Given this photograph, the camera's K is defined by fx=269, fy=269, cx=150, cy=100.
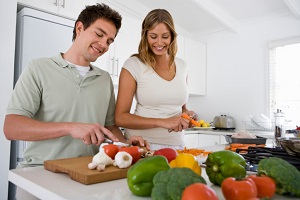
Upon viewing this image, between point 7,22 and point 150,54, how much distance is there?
1301 millimetres

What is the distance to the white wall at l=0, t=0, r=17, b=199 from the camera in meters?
2.08

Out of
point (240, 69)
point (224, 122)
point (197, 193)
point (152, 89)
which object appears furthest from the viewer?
point (240, 69)

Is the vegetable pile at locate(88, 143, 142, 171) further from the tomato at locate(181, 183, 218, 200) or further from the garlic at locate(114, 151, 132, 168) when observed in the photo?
the tomato at locate(181, 183, 218, 200)

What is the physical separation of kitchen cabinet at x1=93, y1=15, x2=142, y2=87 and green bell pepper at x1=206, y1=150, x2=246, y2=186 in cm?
234

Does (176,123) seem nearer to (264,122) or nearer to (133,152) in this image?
(133,152)

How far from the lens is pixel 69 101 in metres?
1.27

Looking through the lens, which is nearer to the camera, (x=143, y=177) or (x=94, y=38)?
(x=143, y=177)

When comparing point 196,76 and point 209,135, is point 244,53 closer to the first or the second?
point 196,76

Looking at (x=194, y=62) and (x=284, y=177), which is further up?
(x=194, y=62)

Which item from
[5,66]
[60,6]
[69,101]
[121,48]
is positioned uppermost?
[60,6]

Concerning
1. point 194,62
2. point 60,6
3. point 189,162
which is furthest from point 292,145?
point 194,62

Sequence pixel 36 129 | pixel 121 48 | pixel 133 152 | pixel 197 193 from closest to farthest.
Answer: pixel 197 193 → pixel 133 152 → pixel 36 129 → pixel 121 48

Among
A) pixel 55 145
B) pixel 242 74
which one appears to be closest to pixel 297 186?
pixel 55 145

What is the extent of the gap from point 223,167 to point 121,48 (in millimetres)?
2699
